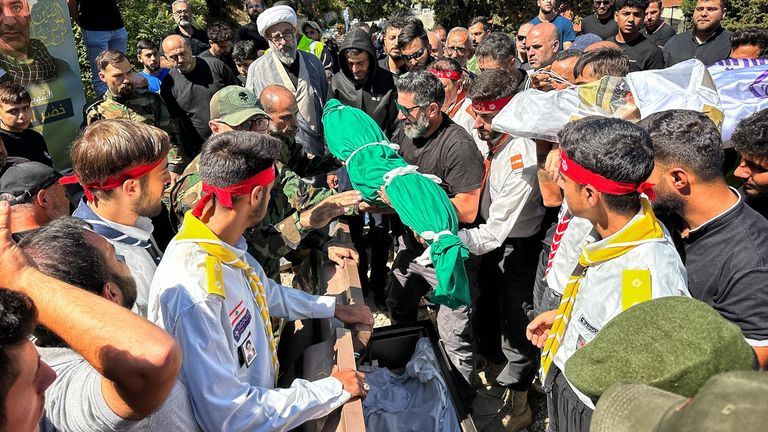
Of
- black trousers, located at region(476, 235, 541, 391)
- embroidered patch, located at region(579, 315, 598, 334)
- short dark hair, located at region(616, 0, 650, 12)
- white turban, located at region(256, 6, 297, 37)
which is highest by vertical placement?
white turban, located at region(256, 6, 297, 37)

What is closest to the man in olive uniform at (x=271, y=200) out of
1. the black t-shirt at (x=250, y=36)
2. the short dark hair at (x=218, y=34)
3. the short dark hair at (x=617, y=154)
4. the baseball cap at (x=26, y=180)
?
the baseball cap at (x=26, y=180)

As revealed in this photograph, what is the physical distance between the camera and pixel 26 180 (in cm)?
283

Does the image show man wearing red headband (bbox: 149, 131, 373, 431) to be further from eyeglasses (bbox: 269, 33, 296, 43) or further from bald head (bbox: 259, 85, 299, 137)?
eyeglasses (bbox: 269, 33, 296, 43)

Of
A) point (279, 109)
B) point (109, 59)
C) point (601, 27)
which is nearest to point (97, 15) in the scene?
point (109, 59)

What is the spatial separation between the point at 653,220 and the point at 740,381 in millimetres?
1441

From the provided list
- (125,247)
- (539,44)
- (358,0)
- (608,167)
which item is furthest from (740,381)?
(358,0)

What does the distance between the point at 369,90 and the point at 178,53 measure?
2.34m

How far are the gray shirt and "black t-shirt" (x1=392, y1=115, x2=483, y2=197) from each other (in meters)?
2.42

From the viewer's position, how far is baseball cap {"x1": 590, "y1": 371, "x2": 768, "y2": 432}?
806 mm

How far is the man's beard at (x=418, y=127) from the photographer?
3.76 meters

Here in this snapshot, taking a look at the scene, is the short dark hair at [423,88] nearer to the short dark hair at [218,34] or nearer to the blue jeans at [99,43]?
the blue jeans at [99,43]

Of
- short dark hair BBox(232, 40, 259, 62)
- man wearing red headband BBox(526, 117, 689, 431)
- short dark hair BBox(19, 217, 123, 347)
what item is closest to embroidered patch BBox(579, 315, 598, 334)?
man wearing red headband BBox(526, 117, 689, 431)

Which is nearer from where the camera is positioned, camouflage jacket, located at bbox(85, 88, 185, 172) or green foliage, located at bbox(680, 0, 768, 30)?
camouflage jacket, located at bbox(85, 88, 185, 172)

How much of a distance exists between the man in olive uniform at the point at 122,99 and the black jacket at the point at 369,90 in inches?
69.8
